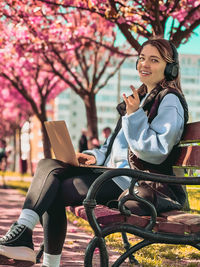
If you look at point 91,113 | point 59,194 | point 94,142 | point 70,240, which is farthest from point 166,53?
point 91,113

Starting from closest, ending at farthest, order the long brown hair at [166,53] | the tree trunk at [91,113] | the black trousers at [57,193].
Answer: the black trousers at [57,193] < the long brown hair at [166,53] < the tree trunk at [91,113]

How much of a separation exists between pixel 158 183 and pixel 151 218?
0.30 meters

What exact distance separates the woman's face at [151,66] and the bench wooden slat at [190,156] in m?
0.53

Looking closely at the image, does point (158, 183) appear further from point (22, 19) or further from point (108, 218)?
point (22, 19)

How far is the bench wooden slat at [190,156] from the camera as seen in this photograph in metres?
3.36

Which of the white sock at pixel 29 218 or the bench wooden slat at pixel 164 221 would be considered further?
the white sock at pixel 29 218

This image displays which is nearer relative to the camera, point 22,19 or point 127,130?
point 127,130

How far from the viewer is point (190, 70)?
13262 centimetres

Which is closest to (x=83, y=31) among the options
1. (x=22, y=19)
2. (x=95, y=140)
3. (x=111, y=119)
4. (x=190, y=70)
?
(x=22, y=19)

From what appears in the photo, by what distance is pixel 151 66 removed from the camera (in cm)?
367

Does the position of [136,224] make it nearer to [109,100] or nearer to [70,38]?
[70,38]

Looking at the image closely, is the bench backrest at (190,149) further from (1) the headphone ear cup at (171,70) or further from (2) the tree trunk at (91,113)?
(2) the tree trunk at (91,113)

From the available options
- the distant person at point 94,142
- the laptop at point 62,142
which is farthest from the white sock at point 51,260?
the distant person at point 94,142

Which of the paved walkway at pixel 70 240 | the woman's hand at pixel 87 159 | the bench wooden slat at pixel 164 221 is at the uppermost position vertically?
the woman's hand at pixel 87 159
